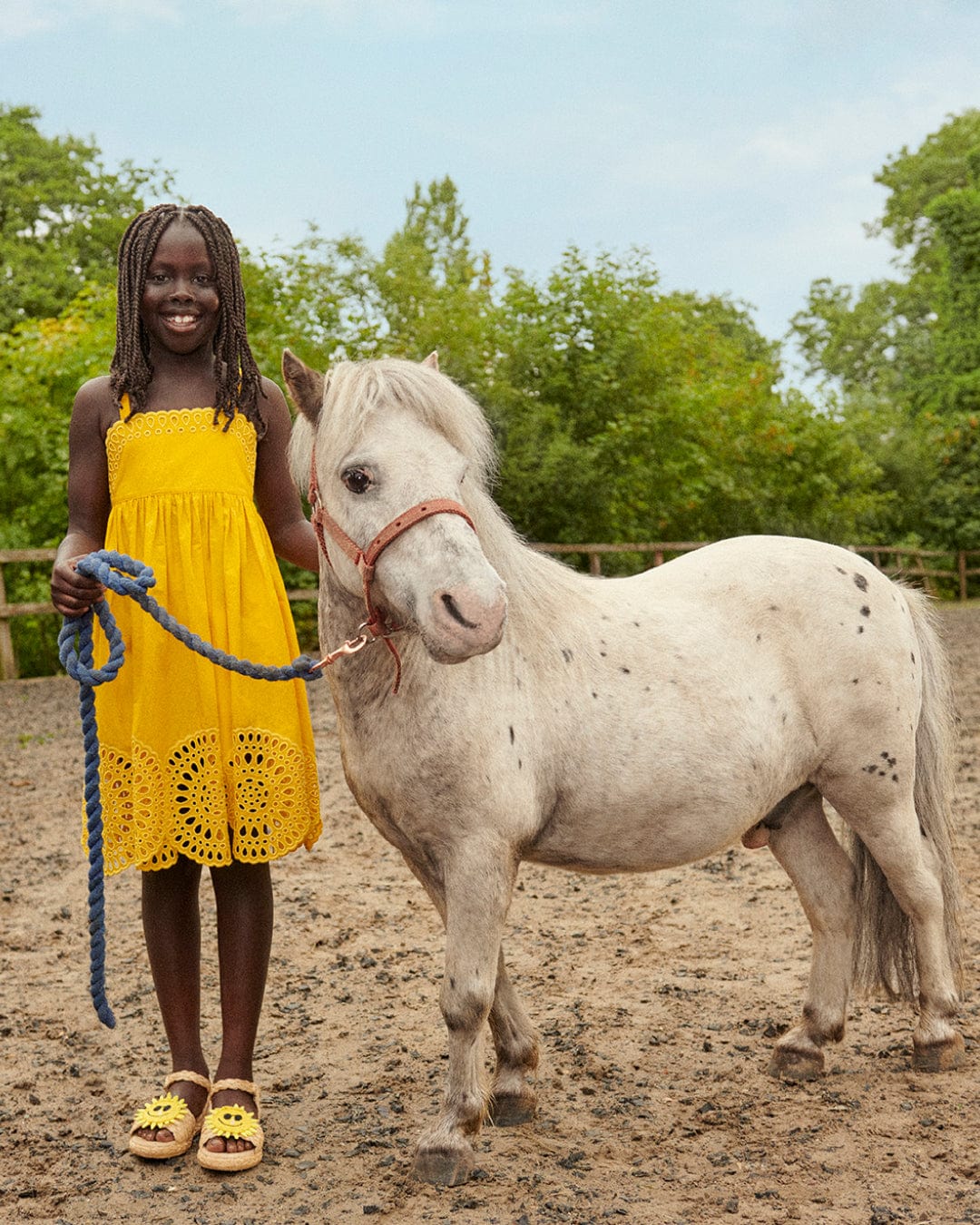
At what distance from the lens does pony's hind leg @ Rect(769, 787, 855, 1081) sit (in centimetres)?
306

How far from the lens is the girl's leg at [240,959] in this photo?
8.77 ft

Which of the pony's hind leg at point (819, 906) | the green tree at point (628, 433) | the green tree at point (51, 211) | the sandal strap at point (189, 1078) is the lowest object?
the sandal strap at point (189, 1078)

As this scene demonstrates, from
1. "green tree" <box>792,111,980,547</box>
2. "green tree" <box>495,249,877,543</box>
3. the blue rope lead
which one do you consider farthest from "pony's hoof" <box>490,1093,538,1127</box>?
"green tree" <box>792,111,980,547</box>

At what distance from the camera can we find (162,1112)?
263 centimetres

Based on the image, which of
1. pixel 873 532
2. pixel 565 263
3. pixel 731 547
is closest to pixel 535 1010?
pixel 731 547

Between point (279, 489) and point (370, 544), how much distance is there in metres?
0.71

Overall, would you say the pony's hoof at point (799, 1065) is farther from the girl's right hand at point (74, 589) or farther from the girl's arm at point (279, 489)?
the girl's right hand at point (74, 589)

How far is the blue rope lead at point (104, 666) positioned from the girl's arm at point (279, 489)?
41 centimetres

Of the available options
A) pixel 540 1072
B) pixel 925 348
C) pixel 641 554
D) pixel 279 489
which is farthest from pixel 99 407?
pixel 925 348

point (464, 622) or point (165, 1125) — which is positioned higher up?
point (464, 622)

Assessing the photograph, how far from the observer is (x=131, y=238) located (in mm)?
2613

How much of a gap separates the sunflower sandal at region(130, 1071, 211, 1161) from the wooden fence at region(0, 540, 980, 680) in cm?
409

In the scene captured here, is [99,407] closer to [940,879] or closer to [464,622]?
[464,622]

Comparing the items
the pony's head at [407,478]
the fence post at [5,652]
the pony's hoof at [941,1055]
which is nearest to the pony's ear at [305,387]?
the pony's head at [407,478]
